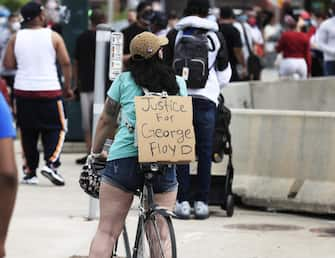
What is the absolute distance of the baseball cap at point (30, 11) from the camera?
36.6ft

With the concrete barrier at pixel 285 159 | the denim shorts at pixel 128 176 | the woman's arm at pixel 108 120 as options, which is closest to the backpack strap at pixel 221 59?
the concrete barrier at pixel 285 159

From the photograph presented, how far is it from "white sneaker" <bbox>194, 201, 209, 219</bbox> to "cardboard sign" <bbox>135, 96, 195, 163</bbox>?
314 centimetres

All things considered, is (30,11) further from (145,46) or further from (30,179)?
(145,46)

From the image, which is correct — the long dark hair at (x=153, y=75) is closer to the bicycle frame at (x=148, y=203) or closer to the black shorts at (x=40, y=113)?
the bicycle frame at (x=148, y=203)

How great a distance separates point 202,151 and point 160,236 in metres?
3.08

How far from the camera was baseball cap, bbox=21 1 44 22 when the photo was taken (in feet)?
36.6

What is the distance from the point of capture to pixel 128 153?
6.40m

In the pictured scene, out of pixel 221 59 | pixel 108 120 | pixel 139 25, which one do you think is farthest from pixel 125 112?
pixel 139 25

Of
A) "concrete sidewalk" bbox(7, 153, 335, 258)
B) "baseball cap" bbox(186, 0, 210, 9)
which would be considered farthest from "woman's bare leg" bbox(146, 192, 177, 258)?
"baseball cap" bbox(186, 0, 210, 9)

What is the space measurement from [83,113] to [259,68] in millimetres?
3744

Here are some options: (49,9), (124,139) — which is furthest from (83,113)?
(124,139)

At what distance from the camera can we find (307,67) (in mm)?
17797

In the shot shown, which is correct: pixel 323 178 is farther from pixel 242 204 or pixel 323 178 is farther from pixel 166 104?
pixel 166 104

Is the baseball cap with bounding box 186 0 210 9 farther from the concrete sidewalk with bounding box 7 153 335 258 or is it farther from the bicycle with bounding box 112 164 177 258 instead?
the bicycle with bounding box 112 164 177 258
